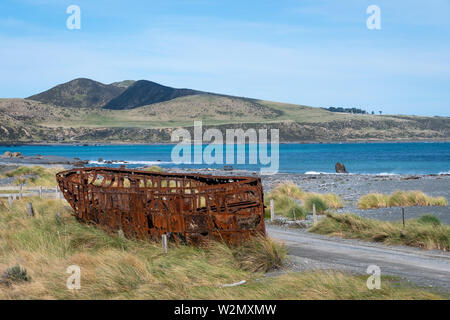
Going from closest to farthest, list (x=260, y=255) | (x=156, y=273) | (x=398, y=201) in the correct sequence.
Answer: (x=156, y=273)
(x=260, y=255)
(x=398, y=201)

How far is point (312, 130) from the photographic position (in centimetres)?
19700

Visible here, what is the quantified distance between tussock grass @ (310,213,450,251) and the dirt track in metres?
0.44

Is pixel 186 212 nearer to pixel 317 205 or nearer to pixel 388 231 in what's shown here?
pixel 388 231

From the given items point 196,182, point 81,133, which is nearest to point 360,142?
point 81,133

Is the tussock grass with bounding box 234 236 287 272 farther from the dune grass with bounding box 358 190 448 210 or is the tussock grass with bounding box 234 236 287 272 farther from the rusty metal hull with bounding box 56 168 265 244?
the dune grass with bounding box 358 190 448 210

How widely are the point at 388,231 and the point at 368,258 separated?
3184mm

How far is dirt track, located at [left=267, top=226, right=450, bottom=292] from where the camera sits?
1126 cm

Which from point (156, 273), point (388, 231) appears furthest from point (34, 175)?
point (156, 273)

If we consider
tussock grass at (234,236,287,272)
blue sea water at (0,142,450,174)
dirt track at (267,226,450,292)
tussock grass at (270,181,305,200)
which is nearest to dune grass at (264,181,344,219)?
tussock grass at (270,181,305,200)

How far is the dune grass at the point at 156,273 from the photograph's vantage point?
9414 millimetres

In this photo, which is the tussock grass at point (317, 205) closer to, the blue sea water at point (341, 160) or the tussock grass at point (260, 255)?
the tussock grass at point (260, 255)

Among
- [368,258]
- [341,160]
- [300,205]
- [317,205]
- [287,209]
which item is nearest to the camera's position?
[368,258]

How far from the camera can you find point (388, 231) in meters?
16.2
